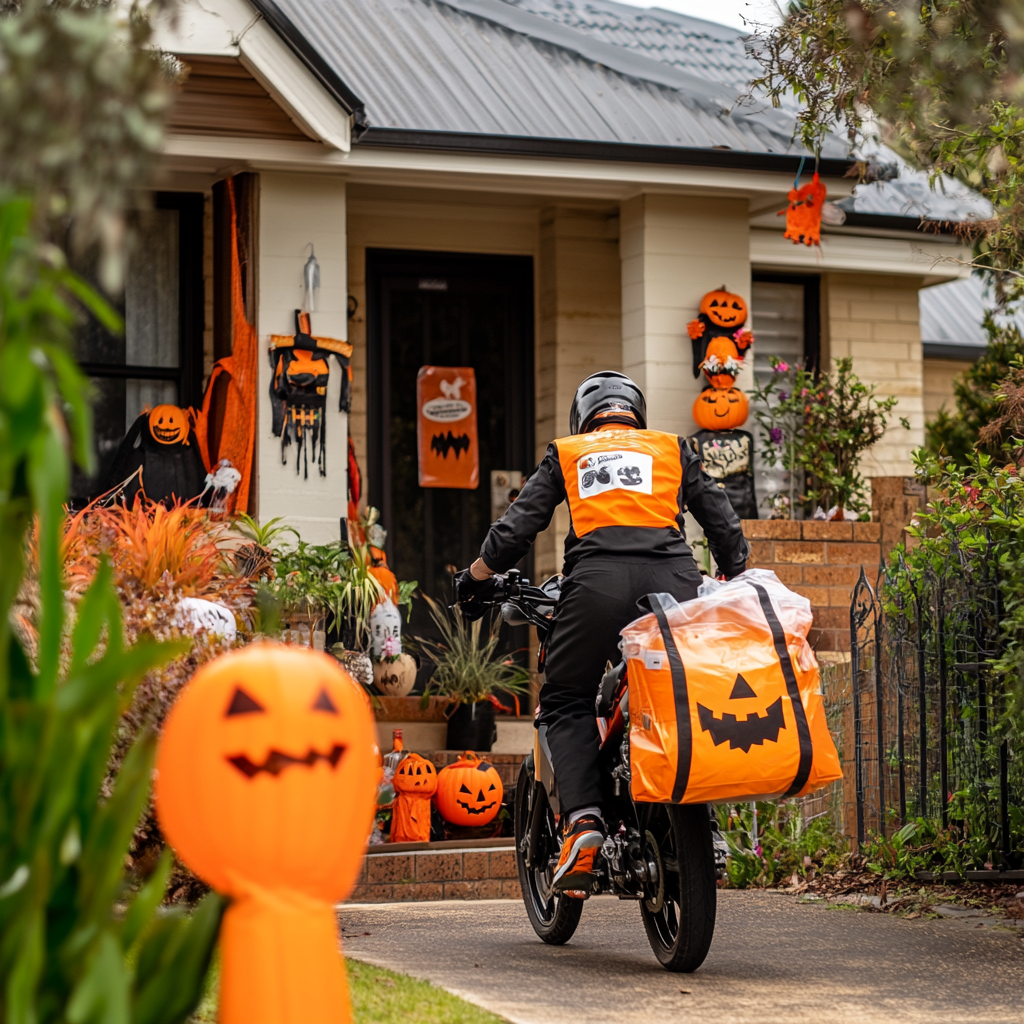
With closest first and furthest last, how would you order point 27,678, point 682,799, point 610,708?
point 27,678 < point 682,799 < point 610,708

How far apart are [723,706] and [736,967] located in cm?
103

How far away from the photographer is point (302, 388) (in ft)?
30.4

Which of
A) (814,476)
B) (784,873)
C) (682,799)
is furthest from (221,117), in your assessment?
(682,799)

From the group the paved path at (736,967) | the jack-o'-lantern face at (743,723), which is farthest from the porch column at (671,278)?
the jack-o'-lantern face at (743,723)

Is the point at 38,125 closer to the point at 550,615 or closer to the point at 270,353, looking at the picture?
the point at 550,615

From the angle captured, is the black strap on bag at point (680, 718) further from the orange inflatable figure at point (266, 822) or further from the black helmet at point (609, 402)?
the orange inflatable figure at point (266, 822)

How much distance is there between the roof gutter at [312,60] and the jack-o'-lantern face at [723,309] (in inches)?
99.8

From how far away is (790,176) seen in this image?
1014cm

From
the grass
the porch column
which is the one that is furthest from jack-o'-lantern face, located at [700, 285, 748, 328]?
the grass

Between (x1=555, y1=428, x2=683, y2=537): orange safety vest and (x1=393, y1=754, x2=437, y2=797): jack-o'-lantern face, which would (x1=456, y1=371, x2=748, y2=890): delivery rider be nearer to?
(x1=555, y1=428, x2=683, y2=537): orange safety vest

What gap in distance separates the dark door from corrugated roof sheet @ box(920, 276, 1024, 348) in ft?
13.9

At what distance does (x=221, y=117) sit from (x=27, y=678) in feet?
23.2

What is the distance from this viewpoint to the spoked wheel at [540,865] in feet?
17.9

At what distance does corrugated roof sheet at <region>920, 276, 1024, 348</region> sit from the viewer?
45.5 feet
